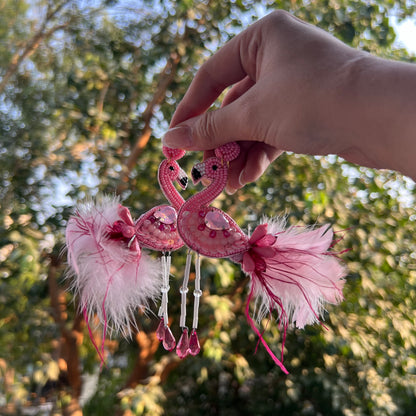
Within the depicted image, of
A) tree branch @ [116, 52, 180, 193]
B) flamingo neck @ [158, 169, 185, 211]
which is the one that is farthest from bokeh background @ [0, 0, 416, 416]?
flamingo neck @ [158, 169, 185, 211]

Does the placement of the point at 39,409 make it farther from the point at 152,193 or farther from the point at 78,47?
the point at 78,47

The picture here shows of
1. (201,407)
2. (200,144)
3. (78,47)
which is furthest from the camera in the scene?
→ (201,407)

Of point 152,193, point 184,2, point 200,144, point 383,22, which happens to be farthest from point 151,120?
point 200,144

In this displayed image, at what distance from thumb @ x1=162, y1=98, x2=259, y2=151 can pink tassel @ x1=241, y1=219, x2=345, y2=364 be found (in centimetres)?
13

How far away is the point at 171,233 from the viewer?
62cm

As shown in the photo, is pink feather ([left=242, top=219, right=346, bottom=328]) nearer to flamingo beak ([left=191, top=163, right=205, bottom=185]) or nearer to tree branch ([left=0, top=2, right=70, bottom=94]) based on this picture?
flamingo beak ([left=191, top=163, right=205, bottom=185])

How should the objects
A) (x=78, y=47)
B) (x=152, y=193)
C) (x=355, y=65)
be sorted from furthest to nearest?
1. (x=78, y=47)
2. (x=152, y=193)
3. (x=355, y=65)

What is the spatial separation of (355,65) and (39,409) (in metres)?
2.12

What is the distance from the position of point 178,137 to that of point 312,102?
0.20 m

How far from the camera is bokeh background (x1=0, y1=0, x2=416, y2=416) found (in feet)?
5.41

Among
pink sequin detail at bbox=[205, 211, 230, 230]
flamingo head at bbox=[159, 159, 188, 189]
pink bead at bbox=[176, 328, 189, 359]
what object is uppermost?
flamingo head at bbox=[159, 159, 188, 189]

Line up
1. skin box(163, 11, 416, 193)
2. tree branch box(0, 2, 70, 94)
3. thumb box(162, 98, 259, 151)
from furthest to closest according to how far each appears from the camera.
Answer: tree branch box(0, 2, 70, 94) → thumb box(162, 98, 259, 151) → skin box(163, 11, 416, 193)

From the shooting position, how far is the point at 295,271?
61cm

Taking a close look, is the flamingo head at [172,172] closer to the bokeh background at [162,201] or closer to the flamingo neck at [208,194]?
the flamingo neck at [208,194]
